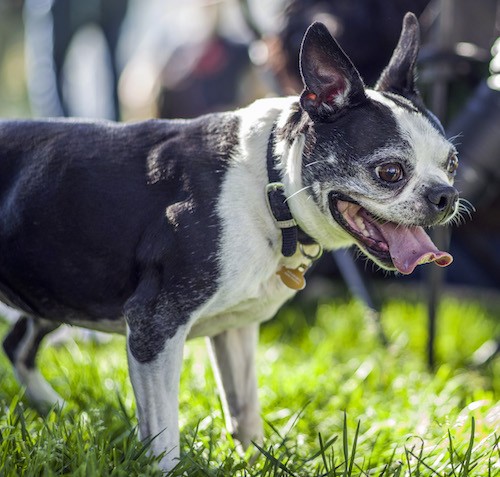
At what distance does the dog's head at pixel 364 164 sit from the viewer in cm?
219

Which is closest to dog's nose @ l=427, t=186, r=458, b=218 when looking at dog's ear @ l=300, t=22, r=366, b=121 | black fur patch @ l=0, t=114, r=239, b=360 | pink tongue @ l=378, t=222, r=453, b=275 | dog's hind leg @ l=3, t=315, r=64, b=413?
pink tongue @ l=378, t=222, r=453, b=275

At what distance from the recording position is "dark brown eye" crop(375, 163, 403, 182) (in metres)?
2.19

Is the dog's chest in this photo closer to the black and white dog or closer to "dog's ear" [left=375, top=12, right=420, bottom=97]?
the black and white dog

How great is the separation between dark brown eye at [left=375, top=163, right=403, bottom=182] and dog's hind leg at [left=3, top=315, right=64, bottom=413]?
1324 mm

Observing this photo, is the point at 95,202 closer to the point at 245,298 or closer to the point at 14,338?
the point at 245,298

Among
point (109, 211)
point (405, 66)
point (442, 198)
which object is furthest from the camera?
point (405, 66)

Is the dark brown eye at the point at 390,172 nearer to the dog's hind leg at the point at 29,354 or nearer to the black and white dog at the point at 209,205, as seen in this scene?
the black and white dog at the point at 209,205

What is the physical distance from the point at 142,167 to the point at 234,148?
0.89ft

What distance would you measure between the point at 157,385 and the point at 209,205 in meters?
0.51

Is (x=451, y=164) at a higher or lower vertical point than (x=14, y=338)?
higher

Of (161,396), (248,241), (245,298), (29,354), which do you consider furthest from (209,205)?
(29,354)

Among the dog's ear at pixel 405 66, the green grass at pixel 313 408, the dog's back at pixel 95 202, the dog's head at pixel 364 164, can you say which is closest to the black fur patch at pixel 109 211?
the dog's back at pixel 95 202

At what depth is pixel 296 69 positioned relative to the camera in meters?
3.82

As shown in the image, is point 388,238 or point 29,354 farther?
point 29,354
